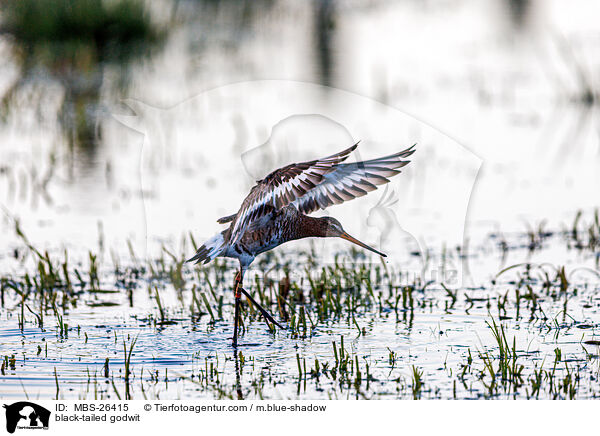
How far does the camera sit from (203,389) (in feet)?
19.6

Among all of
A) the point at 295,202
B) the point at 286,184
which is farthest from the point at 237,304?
the point at 286,184

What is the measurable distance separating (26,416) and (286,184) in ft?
5.96

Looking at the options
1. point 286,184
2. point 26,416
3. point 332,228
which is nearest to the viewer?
point 26,416

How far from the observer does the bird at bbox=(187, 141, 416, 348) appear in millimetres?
5891

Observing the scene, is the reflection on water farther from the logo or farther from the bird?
the logo

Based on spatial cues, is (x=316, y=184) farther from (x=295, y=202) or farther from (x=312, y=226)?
(x=312, y=226)

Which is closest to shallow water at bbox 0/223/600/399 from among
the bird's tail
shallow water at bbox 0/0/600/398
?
shallow water at bbox 0/0/600/398

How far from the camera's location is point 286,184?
19.5 ft

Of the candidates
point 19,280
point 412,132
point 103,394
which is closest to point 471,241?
point 412,132

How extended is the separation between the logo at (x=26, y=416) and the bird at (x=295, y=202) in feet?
5.11

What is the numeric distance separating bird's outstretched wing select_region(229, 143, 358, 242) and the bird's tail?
52cm

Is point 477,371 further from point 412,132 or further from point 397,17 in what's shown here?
point 397,17

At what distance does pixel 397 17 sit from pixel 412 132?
17.8 metres

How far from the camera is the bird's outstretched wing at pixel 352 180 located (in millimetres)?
6074
